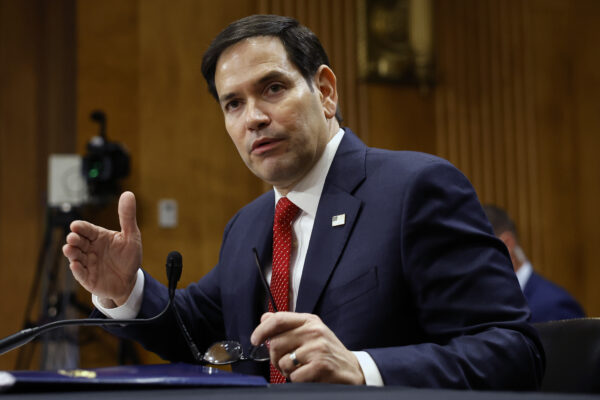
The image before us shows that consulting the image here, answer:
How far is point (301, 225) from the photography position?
1808 millimetres

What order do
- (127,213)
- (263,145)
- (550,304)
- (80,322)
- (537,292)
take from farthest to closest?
(537,292) < (550,304) < (263,145) < (127,213) < (80,322)

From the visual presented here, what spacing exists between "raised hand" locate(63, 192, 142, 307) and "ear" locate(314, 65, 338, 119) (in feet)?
2.08

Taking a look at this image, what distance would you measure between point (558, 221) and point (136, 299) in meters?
4.60

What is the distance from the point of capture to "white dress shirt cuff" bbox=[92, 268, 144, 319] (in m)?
1.72

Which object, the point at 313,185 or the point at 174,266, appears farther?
the point at 313,185

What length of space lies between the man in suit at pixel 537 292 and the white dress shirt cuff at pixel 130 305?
2123mm

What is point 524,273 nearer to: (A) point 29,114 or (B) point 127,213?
(B) point 127,213

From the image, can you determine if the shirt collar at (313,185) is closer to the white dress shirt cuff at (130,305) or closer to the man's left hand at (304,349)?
the white dress shirt cuff at (130,305)

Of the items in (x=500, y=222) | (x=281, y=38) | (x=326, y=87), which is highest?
(x=281, y=38)

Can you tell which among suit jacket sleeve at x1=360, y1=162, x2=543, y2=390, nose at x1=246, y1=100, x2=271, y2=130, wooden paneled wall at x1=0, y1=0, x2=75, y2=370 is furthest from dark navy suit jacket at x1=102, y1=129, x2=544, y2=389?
wooden paneled wall at x1=0, y1=0, x2=75, y2=370

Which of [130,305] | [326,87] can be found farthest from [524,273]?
[130,305]

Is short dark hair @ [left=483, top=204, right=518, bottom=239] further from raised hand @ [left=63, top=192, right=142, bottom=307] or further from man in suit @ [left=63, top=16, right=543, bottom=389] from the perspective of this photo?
raised hand @ [left=63, top=192, right=142, bottom=307]

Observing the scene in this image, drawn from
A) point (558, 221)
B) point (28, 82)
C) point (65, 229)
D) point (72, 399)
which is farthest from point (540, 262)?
point (72, 399)

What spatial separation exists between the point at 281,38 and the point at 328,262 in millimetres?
618
